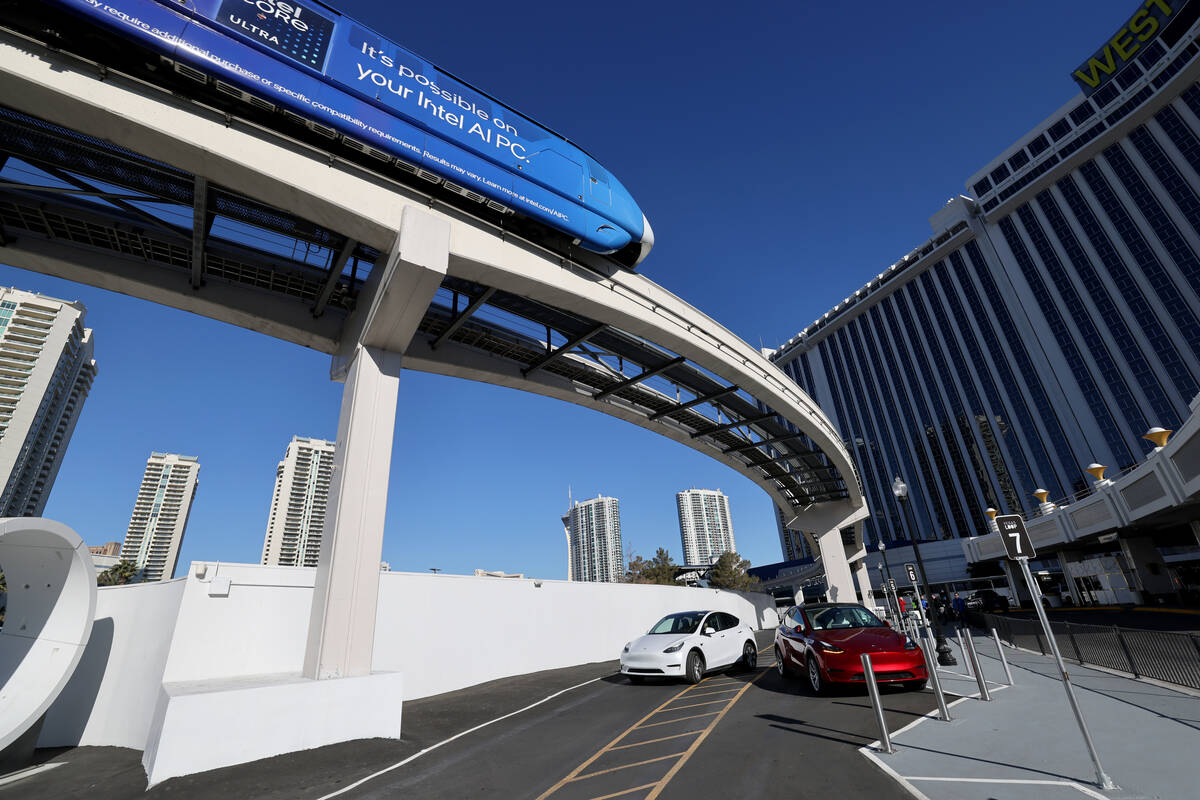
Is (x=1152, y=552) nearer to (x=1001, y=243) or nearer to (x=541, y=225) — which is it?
(x=541, y=225)

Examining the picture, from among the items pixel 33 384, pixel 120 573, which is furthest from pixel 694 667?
pixel 33 384

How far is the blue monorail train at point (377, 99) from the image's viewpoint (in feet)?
25.3

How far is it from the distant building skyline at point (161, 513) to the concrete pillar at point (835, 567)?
508 feet

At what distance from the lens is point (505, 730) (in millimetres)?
8250

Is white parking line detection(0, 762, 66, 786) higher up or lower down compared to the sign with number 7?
lower down

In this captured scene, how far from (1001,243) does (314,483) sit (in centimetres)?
13873

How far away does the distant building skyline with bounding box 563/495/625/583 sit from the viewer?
477ft

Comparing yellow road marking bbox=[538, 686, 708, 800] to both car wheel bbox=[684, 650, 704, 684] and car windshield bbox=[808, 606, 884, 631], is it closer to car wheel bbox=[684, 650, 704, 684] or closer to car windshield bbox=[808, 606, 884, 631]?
car wheel bbox=[684, 650, 704, 684]

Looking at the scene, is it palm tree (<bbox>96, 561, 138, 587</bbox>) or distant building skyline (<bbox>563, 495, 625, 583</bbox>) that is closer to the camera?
palm tree (<bbox>96, 561, 138, 587</bbox>)

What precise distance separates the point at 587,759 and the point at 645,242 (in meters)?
11.4

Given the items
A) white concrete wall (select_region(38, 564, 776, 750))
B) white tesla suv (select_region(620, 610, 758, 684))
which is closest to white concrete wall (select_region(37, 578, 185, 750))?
white concrete wall (select_region(38, 564, 776, 750))

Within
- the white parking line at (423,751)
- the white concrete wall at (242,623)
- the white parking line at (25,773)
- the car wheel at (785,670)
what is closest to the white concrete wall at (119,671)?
the white concrete wall at (242,623)

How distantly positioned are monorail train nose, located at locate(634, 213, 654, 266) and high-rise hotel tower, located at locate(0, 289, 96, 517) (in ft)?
296

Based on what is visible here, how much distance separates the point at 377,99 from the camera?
9.26 metres
